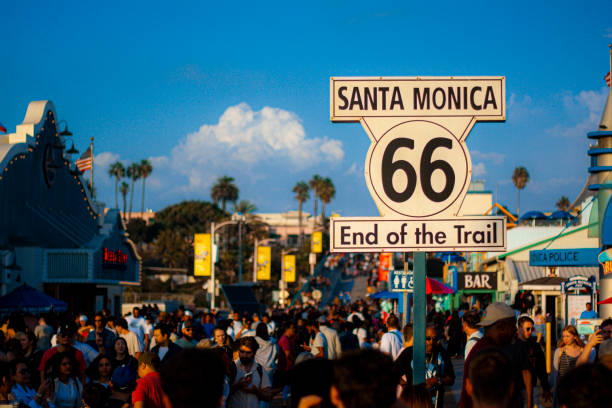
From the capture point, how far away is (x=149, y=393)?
7.12 metres

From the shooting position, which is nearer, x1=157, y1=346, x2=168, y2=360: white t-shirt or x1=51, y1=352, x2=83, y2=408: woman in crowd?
x1=51, y1=352, x2=83, y2=408: woman in crowd

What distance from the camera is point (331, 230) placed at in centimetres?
539

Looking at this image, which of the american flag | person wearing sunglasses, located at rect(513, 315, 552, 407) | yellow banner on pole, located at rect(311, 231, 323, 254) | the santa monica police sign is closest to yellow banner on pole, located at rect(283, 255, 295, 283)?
yellow banner on pole, located at rect(311, 231, 323, 254)

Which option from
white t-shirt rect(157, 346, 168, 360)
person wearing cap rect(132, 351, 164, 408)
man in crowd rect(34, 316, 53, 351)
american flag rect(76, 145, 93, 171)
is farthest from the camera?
american flag rect(76, 145, 93, 171)

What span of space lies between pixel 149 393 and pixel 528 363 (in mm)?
3228

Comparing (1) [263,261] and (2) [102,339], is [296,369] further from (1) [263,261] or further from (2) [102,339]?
(1) [263,261]

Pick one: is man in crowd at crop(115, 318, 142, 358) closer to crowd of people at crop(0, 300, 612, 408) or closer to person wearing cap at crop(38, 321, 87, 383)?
crowd of people at crop(0, 300, 612, 408)

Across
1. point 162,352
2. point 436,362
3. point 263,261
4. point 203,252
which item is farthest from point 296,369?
point 263,261

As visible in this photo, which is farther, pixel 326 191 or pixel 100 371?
pixel 326 191

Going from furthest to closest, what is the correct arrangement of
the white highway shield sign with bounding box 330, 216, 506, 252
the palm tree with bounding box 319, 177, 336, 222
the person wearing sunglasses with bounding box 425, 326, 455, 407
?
the palm tree with bounding box 319, 177, 336, 222 < the person wearing sunglasses with bounding box 425, 326, 455, 407 < the white highway shield sign with bounding box 330, 216, 506, 252

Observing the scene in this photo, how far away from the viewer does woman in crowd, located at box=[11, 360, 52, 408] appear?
8.37 meters

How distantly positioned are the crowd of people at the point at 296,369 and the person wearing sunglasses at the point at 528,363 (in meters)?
0.01

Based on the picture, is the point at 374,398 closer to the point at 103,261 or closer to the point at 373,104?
the point at 373,104

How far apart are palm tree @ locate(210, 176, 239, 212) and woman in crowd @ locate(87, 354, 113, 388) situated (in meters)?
116
